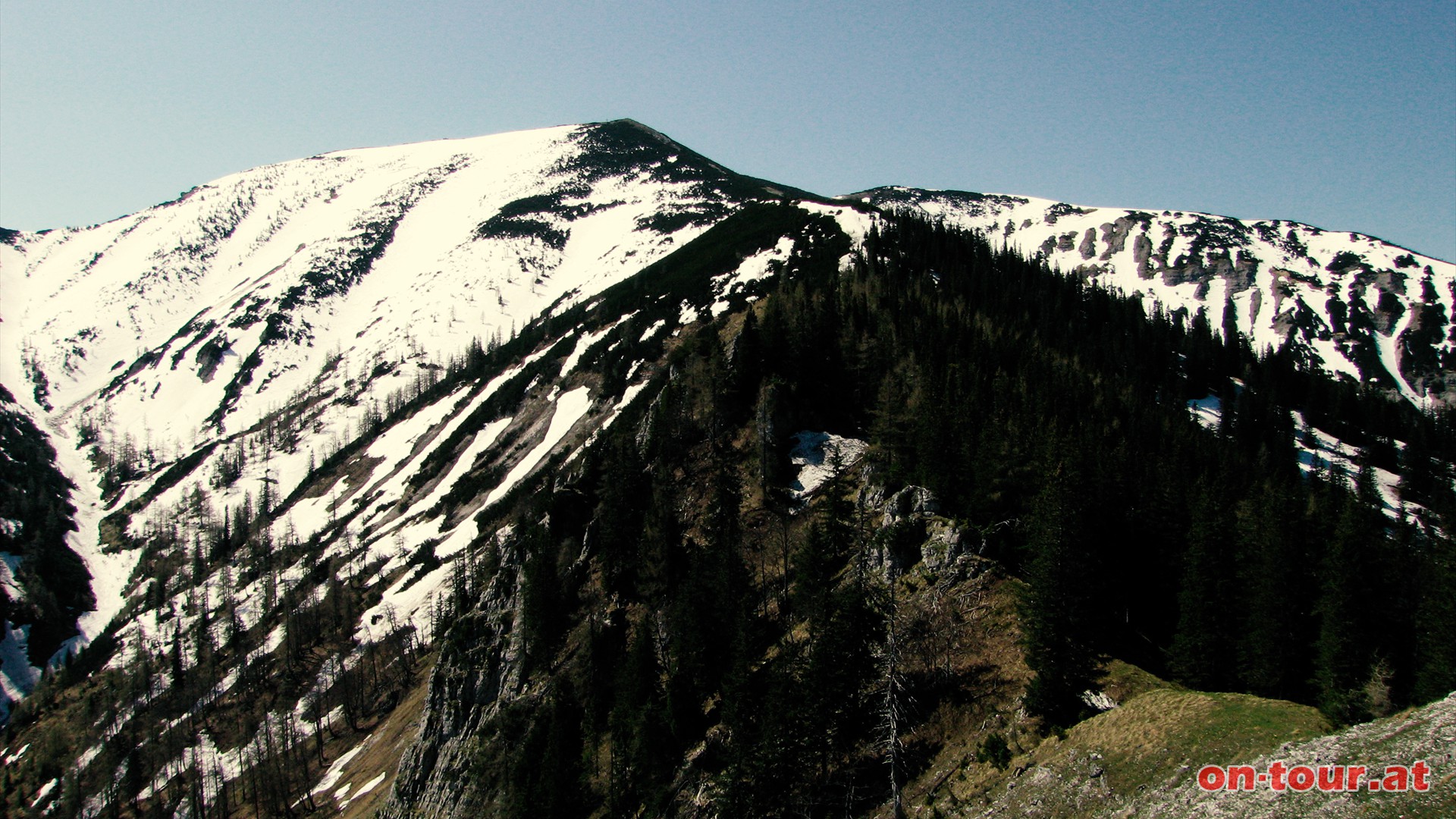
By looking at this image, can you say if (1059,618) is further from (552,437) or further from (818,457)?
(552,437)

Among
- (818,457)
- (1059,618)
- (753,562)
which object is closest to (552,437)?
(818,457)

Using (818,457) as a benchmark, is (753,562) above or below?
below

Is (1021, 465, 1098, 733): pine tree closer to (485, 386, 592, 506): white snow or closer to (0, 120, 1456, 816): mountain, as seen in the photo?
(0, 120, 1456, 816): mountain

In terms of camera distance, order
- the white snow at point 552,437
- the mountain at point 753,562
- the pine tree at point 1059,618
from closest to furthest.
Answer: the pine tree at point 1059,618 < the mountain at point 753,562 < the white snow at point 552,437

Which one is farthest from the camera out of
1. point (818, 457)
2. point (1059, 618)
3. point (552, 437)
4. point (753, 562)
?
point (552, 437)

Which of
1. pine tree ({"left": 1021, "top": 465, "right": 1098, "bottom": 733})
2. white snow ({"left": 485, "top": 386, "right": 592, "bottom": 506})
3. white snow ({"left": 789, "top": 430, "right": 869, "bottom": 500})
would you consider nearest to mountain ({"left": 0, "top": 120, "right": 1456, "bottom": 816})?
pine tree ({"left": 1021, "top": 465, "right": 1098, "bottom": 733})

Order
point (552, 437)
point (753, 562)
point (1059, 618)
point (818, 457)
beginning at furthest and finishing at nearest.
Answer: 1. point (552, 437)
2. point (818, 457)
3. point (753, 562)
4. point (1059, 618)

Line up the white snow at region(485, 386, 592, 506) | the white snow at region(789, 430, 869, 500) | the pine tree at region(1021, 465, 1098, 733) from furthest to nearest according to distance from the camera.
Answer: the white snow at region(485, 386, 592, 506), the white snow at region(789, 430, 869, 500), the pine tree at region(1021, 465, 1098, 733)

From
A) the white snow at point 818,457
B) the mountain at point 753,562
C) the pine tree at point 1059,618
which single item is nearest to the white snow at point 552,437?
the mountain at point 753,562

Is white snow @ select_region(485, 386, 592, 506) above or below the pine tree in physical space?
below

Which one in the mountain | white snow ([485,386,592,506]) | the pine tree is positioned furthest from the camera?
white snow ([485,386,592,506])

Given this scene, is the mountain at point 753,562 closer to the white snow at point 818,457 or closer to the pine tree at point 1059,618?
the pine tree at point 1059,618

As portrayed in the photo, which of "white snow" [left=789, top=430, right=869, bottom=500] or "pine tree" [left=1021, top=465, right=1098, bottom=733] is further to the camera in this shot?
"white snow" [left=789, top=430, right=869, bottom=500]

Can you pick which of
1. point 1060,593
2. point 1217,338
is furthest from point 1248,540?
Result: point 1217,338
